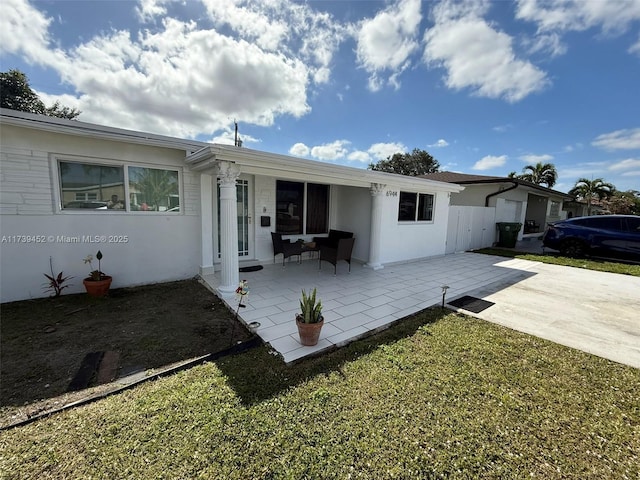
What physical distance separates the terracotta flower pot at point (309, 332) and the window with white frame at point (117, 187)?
14.4 ft

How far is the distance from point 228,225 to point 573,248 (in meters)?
12.4

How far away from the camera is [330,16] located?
21.1ft

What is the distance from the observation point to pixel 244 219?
22.6 feet

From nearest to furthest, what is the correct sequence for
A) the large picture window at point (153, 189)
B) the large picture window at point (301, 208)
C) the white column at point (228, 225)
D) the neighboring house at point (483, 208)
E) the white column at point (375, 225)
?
the white column at point (228, 225) < the large picture window at point (153, 189) < the white column at point (375, 225) < the large picture window at point (301, 208) < the neighboring house at point (483, 208)

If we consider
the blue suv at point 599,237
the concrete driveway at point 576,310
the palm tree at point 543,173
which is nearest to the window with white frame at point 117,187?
the concrete driveway at point 576,310

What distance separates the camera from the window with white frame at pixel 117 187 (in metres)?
4.77

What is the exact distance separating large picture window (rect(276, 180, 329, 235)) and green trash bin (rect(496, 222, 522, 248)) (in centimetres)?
900

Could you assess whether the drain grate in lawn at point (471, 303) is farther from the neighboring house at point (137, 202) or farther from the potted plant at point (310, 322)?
the potted plant at point (310, 322)

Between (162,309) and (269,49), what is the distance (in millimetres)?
7619

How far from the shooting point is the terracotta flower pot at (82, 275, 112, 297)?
468 centimetres

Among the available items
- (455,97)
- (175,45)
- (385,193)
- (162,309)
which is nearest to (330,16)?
(175,45)

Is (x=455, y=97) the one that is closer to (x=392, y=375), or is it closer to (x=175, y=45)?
(x=175, y=45)

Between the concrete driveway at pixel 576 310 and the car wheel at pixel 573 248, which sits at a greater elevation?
the car wheel at pixel 573 248

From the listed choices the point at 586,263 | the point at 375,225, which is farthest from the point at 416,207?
the point at 586,263
